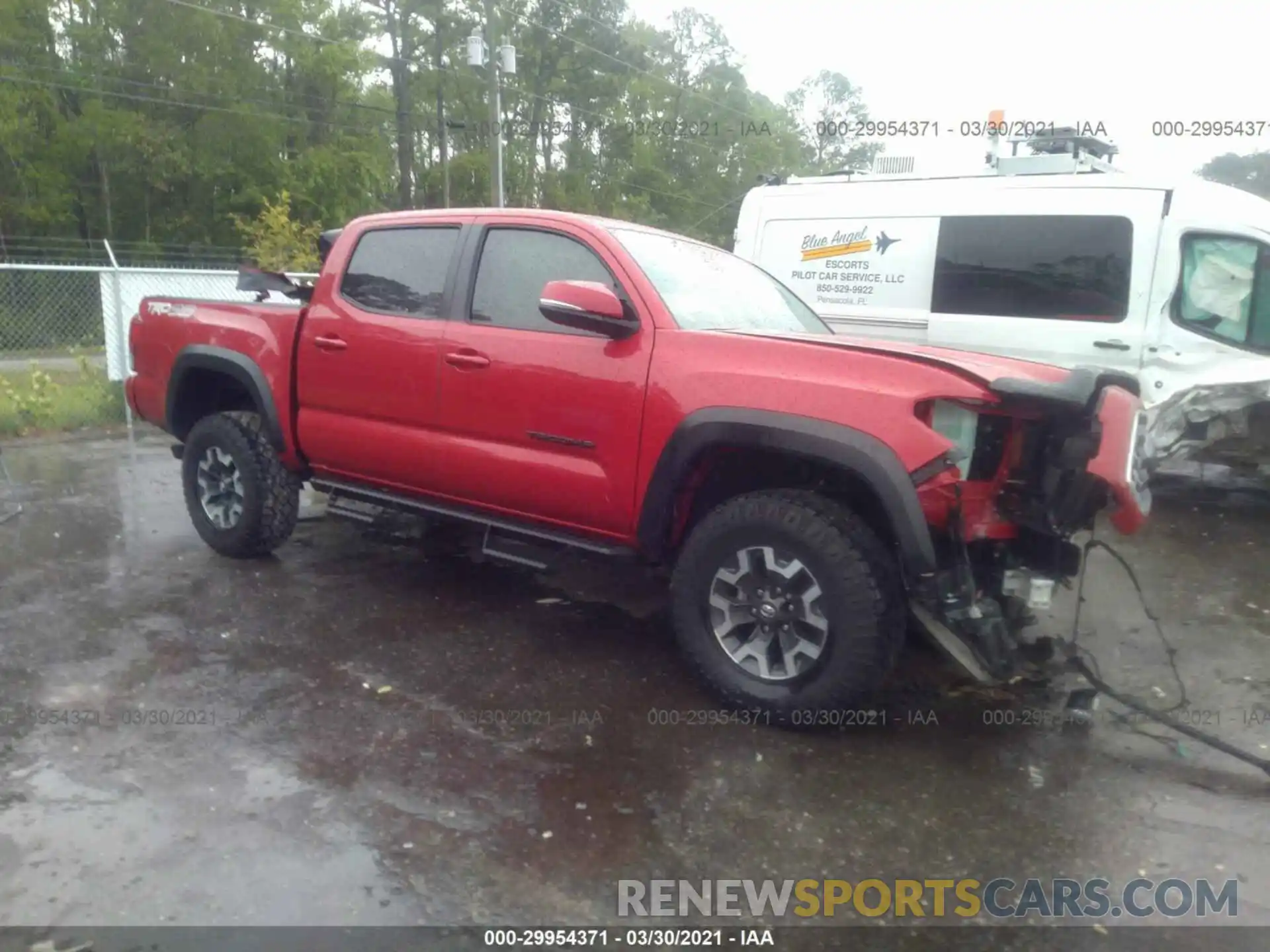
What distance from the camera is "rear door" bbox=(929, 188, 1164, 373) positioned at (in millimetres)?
6793

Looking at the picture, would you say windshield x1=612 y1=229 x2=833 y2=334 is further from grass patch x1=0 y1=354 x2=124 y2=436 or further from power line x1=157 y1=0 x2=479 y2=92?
Answer: power line x1=157 y1=0 x2=479 y2=92

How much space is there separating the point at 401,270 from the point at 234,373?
1136mm

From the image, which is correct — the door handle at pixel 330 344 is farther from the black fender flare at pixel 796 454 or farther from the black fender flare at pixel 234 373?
the black fender flare at pixel 796 454

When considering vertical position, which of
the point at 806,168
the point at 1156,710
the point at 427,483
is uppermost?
the point at 806,168

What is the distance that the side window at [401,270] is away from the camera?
4.82 m

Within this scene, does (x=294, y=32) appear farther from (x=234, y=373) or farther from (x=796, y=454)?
(x=796, y=454)

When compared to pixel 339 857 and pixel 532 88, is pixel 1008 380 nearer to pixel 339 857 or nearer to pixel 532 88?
pixel 339 857

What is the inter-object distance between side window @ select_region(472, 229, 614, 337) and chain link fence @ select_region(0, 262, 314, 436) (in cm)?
597

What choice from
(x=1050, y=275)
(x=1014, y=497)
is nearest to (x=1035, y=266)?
(x=1050, y=275)

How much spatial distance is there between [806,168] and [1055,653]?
1853 inches

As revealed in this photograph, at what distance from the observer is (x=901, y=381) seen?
3.46 meters

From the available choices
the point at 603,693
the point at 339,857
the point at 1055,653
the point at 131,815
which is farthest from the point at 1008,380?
the point at 131,815

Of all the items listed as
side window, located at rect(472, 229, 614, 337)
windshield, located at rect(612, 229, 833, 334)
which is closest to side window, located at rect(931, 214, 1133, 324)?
windshield, located at rect(612, 229, 833, 334)

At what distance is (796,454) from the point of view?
372 cm
